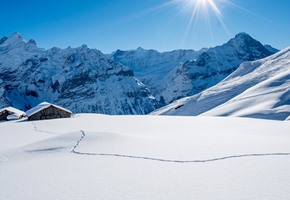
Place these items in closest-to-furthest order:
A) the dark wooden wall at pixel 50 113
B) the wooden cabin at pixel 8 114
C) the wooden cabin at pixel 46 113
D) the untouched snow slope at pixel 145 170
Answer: the untouched snow slope at pixel 145 170
the wooden cabin at pixel 46 113
the dark wooden wall at pixel 50 113
the wooden cabin at pixel 8 114

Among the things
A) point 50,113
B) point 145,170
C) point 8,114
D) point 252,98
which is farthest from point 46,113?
point 252,98

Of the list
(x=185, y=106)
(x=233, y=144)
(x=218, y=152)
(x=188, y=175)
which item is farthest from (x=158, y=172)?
(x=185, y=106)

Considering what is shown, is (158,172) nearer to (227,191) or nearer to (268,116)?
(227,191)

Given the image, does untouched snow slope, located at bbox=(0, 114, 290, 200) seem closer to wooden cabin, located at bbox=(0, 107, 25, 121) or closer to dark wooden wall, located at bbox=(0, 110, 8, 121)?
wooden cabin, located at bbox=(0, 107, 25, 121)

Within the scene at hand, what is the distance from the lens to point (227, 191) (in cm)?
574

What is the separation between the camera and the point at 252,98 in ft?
229

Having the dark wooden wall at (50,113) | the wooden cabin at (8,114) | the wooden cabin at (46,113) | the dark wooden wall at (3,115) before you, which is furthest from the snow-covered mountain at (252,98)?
the dark wooden wall at (3,115)

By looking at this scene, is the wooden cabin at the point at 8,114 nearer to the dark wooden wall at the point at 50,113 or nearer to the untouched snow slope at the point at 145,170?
the dark wooden wall at the point at 50,113

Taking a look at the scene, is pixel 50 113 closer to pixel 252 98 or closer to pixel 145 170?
pixel 145 170

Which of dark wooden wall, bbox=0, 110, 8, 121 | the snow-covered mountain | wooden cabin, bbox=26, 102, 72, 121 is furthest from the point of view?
the snow-covered mountain

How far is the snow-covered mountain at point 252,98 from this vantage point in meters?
54.2

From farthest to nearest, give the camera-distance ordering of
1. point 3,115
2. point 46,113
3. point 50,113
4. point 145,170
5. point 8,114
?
point 8,114
point 3,115
point 50,113
point 46,113
point 145,170

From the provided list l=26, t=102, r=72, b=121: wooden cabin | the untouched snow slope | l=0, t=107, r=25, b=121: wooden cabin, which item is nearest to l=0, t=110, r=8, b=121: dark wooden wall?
l=0, t=107, r=25, b=121: wooden cabin

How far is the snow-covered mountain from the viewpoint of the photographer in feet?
178
